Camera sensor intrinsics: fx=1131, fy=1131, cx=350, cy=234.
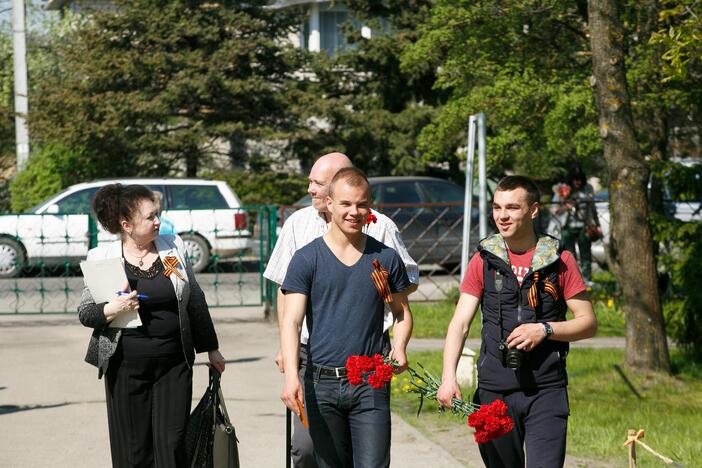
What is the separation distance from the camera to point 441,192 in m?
19.4

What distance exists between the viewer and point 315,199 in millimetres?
5320

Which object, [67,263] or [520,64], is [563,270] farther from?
[67,263]

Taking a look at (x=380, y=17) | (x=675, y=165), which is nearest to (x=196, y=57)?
(x=380, y=17)

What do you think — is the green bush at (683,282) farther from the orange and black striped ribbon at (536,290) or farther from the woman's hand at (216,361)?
the woman's hand at (216,361)

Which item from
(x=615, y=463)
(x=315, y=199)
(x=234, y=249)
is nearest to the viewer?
(x=315, y=199)

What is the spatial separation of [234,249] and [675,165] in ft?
27.4

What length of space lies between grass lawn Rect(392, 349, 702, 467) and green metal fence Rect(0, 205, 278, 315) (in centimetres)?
450

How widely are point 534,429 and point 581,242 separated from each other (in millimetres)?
12101

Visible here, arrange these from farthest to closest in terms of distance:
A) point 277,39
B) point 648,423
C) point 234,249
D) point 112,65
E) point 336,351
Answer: point 277,39 → point 112,65 → point 234,249 → point 648,423 → point 336,351

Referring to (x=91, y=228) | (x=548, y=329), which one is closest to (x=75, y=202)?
(x=91, y=228)

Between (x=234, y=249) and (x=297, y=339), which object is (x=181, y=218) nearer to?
(x=234, y=249)

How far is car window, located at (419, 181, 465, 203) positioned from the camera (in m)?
19.2

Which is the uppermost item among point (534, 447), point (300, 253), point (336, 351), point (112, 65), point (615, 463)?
point (112, 65)

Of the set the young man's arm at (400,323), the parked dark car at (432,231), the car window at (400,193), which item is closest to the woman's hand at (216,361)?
the young man's arm at (400,323)
